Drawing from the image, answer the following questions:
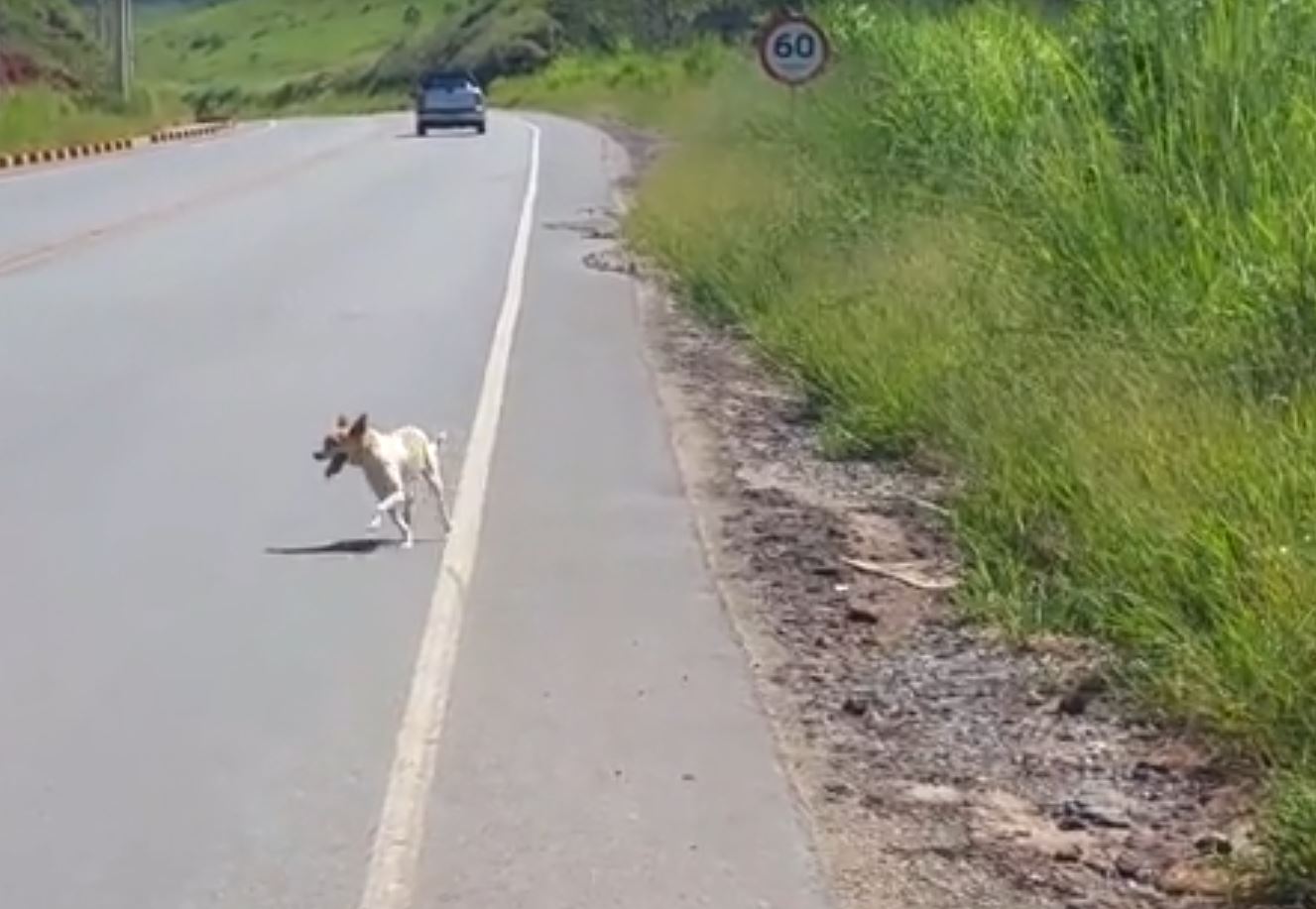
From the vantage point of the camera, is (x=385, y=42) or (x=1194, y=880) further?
(x=385, y=42)

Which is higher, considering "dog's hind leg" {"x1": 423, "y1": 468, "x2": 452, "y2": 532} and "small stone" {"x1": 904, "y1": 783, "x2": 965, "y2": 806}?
"small stone" {"x1": 904, "y1": 783, "x2": 965, "y2": 806}

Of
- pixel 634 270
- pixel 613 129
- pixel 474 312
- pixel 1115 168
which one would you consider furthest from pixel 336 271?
pixel 613 129

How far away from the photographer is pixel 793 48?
27.0 metres

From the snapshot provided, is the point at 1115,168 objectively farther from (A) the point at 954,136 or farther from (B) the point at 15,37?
(B) the point at 15,37

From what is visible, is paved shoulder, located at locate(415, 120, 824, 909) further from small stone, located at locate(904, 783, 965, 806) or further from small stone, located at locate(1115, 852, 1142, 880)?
small stone, located at locate(1115, 852, 1142, 880)

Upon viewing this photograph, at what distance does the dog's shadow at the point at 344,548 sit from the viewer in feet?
38.5

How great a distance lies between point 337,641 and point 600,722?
141cm

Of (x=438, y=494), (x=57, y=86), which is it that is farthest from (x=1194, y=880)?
(x=57, y=86)

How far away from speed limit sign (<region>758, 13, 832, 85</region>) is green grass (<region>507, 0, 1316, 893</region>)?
2.65 metres

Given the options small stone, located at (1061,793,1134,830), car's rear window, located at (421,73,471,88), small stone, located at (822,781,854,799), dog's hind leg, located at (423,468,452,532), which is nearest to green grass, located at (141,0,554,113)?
car's rear window, located at (421,73,471,88)

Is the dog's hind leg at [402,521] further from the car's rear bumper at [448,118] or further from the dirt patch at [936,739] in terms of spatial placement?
the car's rear bumper at [448,118]

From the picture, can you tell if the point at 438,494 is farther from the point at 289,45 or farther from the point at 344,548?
the point at 289,45

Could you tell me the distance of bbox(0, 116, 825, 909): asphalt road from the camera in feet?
24.2

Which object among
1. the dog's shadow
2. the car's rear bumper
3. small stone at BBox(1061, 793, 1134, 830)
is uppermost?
small stone at BBox(1061, 793, 1134, 830)
